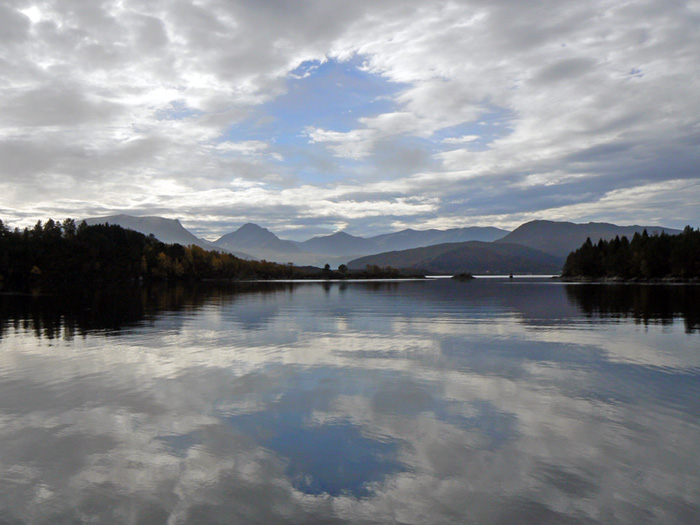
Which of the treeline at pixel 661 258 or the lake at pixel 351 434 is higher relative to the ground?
the treeline at pixel 661 258

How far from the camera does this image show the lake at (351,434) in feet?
31.4

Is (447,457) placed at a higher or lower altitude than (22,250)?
lower

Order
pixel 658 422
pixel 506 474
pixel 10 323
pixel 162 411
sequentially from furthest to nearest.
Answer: pixel 10 323 → pixel 162 411 → pixel 658 422 → pixel 506 474

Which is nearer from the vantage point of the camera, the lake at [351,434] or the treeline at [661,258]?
the lake at [351,434]

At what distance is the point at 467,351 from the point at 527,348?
4.18 meters

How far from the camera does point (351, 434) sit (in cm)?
1365

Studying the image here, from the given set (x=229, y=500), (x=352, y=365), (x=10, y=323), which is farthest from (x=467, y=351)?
(x=10, y=323)

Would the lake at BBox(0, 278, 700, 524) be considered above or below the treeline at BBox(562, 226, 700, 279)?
below

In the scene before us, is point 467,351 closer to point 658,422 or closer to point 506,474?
point 658,422

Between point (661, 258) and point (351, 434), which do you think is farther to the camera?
point (661, 258)

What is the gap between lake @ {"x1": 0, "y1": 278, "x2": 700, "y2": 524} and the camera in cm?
956

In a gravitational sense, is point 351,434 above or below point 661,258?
below

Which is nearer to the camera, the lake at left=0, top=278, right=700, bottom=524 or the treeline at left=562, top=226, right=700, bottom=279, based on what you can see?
the lake at left=0, top=278, right=700, bottom=524

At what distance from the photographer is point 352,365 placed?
2377 cm
